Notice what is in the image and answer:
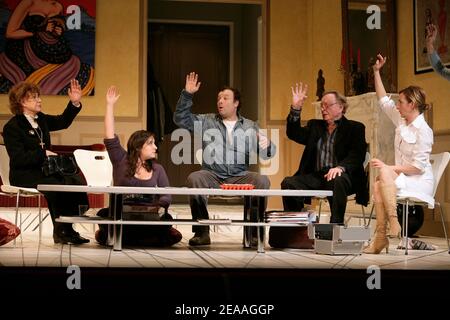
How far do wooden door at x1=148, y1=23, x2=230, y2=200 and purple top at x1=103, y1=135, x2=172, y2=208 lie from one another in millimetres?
5074

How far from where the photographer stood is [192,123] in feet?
17.0

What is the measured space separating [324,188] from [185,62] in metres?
5.49

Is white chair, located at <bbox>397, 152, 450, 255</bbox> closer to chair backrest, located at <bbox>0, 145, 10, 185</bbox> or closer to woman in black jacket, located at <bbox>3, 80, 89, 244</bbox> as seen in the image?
woman in black jacket, located at <bbox>3, 80, 89, 244</bbox>

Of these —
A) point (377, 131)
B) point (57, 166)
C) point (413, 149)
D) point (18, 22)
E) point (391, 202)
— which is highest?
point (18, 22)

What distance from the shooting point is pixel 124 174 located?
15.6ft

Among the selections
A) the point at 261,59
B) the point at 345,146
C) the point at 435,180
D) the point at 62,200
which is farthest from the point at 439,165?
the point at 261,59

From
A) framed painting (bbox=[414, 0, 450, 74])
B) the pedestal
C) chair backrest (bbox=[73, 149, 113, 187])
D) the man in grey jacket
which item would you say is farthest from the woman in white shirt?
chair backrest (bbox=[73, 149, 113, 187])

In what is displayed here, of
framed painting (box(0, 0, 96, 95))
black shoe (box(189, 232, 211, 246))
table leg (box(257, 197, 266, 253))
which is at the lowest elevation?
black shoe (box(189, 232, 211, 246))

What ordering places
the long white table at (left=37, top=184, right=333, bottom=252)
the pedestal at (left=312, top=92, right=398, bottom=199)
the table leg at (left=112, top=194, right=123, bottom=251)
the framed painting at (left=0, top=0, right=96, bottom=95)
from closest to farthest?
the long white table at (left=37, top=184, right=333, bottom=252)
the table leg at (left=112, top=194, right=123, bottom=251)
the pedestal at (left=312, top=92, right=398, bottom=199)
the framed painting at (left=0, top=0, right=96, bottom=95)

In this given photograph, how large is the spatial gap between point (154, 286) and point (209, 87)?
717 cm

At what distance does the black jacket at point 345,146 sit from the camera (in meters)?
4.92

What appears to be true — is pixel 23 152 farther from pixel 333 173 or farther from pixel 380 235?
pixel 380 235

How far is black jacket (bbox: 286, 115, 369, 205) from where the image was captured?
4.92 m

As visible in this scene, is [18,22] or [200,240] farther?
[18,22]
